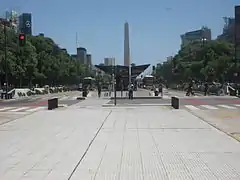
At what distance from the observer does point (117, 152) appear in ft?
38.5

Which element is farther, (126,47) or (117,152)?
(126,47)

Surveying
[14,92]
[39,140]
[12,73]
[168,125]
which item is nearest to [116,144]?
[39,140]

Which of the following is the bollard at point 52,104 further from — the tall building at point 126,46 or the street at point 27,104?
the tall building at point 126,46

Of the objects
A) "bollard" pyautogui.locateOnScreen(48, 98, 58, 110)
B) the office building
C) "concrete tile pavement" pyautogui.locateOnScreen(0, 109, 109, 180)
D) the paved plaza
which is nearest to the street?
"bollard" pyautogui.locateOnScreen(48, 98, 58, 110)

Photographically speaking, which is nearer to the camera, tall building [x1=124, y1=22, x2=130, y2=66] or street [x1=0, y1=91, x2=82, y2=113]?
street [x1=0, y1=91, x2=82, y2=113]

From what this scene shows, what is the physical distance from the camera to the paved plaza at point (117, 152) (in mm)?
9031

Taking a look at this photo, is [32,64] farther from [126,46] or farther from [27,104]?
[27,104]

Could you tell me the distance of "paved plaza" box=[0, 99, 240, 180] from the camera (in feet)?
29.6

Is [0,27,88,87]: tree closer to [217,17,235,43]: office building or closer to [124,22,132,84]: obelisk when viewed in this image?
→ [124,22,132,84]: obelisk

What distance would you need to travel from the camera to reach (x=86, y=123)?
64.5 feet

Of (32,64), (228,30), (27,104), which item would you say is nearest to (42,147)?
(27,104)

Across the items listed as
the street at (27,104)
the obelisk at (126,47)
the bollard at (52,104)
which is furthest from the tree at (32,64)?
the bollard at (52,104)

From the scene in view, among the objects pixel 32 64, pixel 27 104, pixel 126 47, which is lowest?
pixel 27 104

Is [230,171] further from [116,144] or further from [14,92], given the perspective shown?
[14,92]
